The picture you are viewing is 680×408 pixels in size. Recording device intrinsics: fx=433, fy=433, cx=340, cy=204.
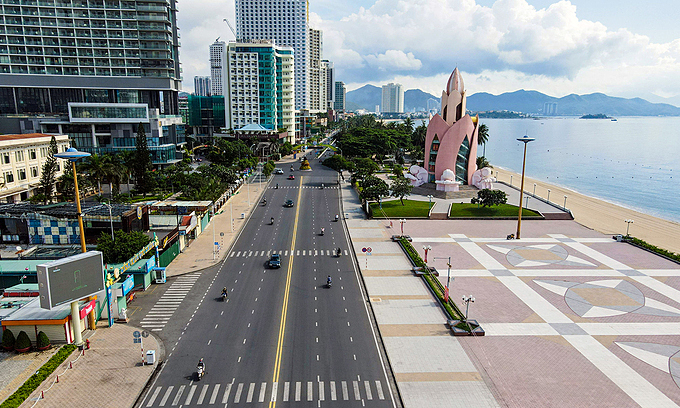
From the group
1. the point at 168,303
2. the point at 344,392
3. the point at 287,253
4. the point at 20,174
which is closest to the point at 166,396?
the point at 344,392

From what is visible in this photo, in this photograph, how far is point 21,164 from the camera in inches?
2682

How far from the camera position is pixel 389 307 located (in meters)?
37.5

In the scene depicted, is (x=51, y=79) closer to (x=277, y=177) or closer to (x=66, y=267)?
(x=277, y=177)

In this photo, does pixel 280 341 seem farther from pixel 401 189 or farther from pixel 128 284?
pixel 401 189

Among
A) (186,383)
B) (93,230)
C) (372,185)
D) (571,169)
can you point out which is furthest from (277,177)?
(571,169)

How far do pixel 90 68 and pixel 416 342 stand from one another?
10799 centimetres

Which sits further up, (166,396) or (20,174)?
(20,174)

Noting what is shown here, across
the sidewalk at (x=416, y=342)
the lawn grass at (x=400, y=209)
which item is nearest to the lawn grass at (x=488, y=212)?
the lawn grass at (x=400, y=209)

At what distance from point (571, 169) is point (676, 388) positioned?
146m

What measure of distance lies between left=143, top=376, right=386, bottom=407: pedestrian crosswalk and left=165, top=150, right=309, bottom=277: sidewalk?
68.4 feet

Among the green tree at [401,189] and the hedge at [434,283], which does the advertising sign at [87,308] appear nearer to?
the hedge at [434,283]

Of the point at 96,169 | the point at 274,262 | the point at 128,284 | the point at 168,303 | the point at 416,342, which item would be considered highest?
the point at 96,169

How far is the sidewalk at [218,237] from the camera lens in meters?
47.7

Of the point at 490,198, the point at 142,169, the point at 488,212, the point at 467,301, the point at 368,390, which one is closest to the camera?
the point at 368,390
